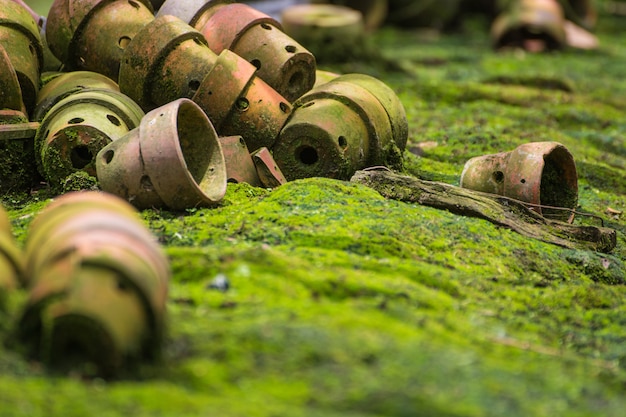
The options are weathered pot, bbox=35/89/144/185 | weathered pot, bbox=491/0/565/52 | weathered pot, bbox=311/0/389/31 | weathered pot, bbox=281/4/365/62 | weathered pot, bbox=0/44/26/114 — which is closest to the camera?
weathered pot, bbox=35/89/144/185

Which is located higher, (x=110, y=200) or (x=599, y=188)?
(x=110, y=200)

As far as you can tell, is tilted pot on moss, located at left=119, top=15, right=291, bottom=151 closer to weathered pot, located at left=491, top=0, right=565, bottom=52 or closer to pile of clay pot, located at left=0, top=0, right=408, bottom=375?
pile of clay pot, located at left=0, top=0, right=408, bottom=375

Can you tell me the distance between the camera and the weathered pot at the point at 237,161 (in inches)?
280

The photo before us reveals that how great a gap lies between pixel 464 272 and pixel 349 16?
8572 mm

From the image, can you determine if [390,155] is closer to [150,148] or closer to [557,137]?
[150,148]

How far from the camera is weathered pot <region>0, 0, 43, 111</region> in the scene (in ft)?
24.4

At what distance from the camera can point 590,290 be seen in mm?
5977

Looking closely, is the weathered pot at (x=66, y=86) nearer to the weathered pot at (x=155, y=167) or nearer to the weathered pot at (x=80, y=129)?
the weathered pot at (x=80, y=129)

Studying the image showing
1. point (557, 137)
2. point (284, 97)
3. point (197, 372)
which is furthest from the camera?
point (557, 137)

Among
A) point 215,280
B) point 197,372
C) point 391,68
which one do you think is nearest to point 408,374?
point 197,372

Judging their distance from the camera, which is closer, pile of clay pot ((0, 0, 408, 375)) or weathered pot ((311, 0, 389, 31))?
pile of clay pot ((0, 0, 408, 375))

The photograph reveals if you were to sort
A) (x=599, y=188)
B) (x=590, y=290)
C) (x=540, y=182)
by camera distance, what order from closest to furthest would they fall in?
(x=590, y=290) < (x=540, y=182) < (x=599, y=188)

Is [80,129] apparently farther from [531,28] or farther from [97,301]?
[531,28]

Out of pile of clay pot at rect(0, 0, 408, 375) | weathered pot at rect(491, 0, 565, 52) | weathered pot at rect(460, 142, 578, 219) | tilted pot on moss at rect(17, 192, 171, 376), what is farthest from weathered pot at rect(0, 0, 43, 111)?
weathered pot at rect(491, 0, 565, 52)
